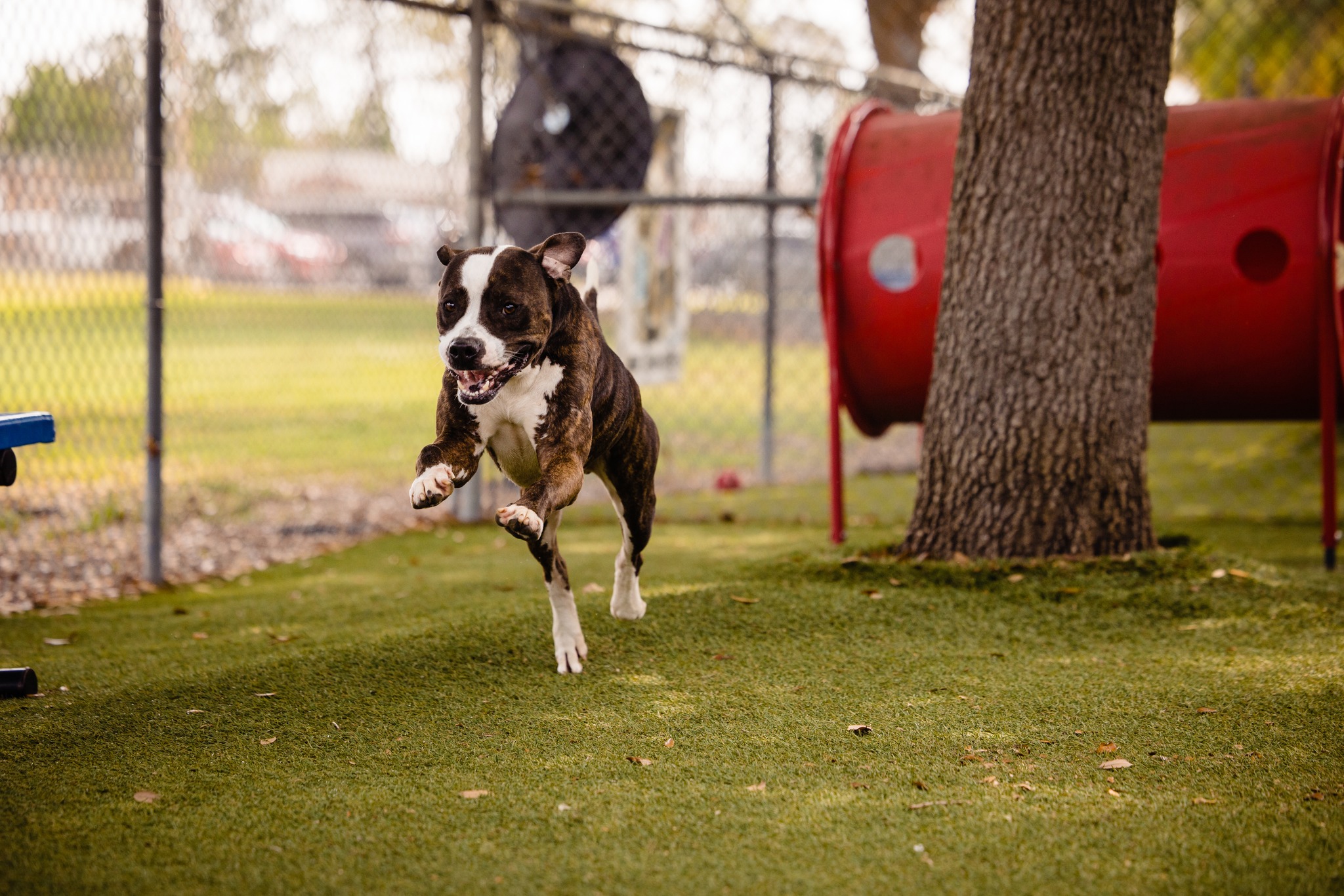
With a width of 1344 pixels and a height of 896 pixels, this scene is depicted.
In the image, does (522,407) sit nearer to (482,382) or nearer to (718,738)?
(482,382)

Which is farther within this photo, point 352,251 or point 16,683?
point 352,251

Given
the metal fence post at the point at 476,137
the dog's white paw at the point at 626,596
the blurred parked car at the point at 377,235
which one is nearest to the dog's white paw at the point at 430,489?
the dog's white paw at the point at 626,596

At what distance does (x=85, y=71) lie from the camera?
5535 mm

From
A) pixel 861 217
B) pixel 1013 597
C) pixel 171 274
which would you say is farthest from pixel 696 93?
pixel 1013 597

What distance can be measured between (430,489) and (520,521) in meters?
0.30

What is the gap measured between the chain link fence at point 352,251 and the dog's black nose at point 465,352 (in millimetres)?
3262

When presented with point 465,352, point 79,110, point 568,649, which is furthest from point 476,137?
point 465,352

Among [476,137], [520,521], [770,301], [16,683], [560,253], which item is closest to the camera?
[520,521]

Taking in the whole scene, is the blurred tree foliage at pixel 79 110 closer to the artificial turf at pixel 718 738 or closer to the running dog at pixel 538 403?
the artificial turf at pixel 718 738

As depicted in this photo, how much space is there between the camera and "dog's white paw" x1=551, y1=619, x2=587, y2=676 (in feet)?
12.4

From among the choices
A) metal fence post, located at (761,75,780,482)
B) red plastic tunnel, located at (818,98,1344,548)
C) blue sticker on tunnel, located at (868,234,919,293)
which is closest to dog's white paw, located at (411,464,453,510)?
red plastic tunnel, located at (818,98,1344,548)

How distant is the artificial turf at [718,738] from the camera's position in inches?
100

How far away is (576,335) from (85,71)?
3.53 m

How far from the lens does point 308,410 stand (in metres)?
11.6
